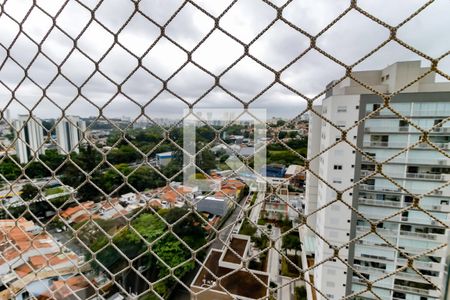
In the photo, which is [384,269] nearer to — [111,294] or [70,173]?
[111,294]

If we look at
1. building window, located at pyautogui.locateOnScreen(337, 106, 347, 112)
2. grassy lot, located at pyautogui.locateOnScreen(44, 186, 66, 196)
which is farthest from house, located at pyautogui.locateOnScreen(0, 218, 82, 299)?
building window, located at pyautogui.locateOnScreen(337, 106, 347, 112)

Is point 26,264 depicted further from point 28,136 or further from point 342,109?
point 342,109

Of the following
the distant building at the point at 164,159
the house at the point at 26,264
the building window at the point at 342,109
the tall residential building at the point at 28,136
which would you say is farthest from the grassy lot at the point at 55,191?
the building window at the point at 342,109

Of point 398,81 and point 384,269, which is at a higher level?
point 398,81

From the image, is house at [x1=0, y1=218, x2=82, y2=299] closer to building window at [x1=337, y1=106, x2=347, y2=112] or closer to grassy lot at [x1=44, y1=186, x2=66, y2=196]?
grassy lot at [x1=44, y1=186, x2=66, y2=196]

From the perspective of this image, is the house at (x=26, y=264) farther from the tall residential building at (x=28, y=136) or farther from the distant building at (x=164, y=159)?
the distant building at (x=164, y=159)

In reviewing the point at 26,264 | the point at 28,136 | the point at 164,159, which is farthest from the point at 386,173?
the point at 28,136

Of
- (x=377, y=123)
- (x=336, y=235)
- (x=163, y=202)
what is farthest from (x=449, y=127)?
Answer: (x=163, y=202)
